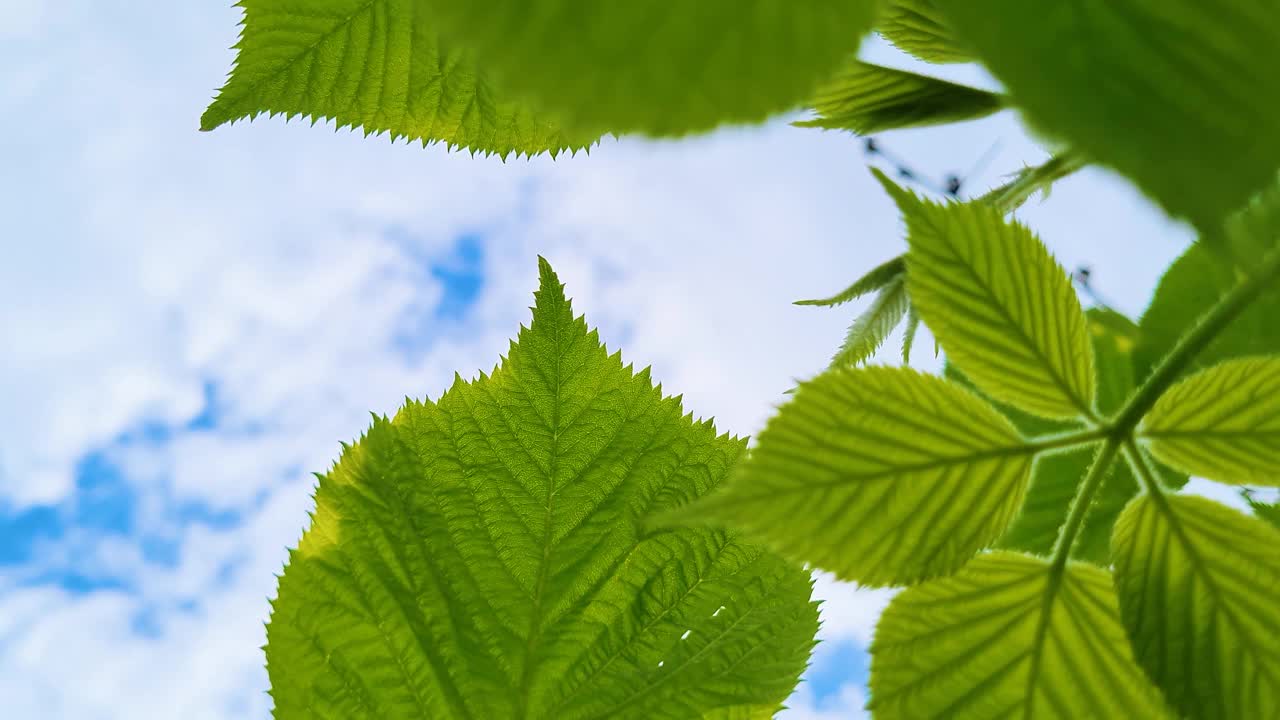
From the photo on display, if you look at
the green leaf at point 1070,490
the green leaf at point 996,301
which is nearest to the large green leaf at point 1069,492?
the green leaf at point 1070,490

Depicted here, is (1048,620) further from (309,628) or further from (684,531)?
(309,628)

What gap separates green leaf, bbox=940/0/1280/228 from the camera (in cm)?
19

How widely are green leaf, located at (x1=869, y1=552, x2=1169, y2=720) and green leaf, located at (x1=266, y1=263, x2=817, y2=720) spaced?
21 centimetres

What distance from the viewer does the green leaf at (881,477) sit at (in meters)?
0.39

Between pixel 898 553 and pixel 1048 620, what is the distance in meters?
0.09

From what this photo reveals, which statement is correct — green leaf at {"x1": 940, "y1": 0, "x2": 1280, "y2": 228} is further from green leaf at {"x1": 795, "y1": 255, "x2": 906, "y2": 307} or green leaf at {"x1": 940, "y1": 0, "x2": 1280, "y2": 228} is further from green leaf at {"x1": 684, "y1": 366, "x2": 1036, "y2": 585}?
green leaf at {"x1": 795, "y1": 255, "x2": 906, "y2": 307}

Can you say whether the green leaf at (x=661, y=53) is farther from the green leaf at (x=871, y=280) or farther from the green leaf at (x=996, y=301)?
the green leaf at (x=871, y=280)

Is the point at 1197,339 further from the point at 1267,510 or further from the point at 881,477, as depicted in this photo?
the point at 1267,510

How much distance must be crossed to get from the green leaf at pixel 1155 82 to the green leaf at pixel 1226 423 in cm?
26

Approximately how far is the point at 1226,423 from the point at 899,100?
0.75 ft

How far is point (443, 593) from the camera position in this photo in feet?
2.34

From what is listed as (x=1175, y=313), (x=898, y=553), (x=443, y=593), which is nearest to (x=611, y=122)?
(x=898, y=553)

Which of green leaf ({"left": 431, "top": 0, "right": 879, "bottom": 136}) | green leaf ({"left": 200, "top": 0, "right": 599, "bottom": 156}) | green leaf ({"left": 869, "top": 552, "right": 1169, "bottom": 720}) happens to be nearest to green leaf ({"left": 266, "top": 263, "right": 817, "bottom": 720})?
green leaf ({"left": 200, "top": 0, "right": 599, "bottom": 156})

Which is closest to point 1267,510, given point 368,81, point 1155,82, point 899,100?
point 899,100
